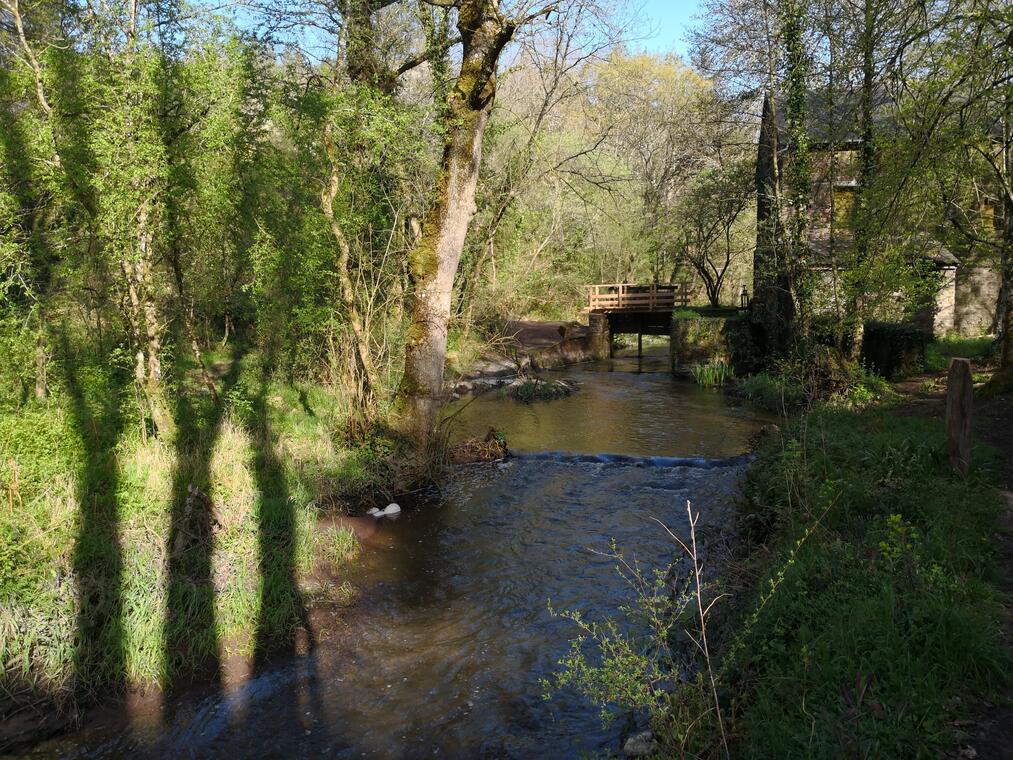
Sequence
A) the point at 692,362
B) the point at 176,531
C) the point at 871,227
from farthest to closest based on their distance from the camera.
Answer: the point at 692,362 < the point at 871,227 < the point at 176,531

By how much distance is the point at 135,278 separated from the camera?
8539mm

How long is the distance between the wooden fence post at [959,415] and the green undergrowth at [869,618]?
17cm

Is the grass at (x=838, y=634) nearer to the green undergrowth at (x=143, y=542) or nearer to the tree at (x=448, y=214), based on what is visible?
the green undergrowth at (x=143, y=542)

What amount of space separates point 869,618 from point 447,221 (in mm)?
7370

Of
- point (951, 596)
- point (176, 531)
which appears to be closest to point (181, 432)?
point (176, 531)

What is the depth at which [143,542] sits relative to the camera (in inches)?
231

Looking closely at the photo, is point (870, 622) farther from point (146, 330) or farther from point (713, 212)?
point (713, 212)

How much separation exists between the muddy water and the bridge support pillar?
617 inches

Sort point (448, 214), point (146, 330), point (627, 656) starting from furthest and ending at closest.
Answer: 1. point (448, 214)
2. point (146, 330)
3. point (627, 656)

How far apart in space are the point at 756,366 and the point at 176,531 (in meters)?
17.4

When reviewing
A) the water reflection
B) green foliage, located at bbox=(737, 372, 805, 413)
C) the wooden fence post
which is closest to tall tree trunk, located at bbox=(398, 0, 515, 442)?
the water reflection

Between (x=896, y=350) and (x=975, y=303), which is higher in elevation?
(x=975, y=303)

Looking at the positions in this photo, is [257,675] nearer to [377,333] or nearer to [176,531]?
[176,531]

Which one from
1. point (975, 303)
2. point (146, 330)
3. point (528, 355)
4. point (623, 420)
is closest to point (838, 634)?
point (146, 330)
